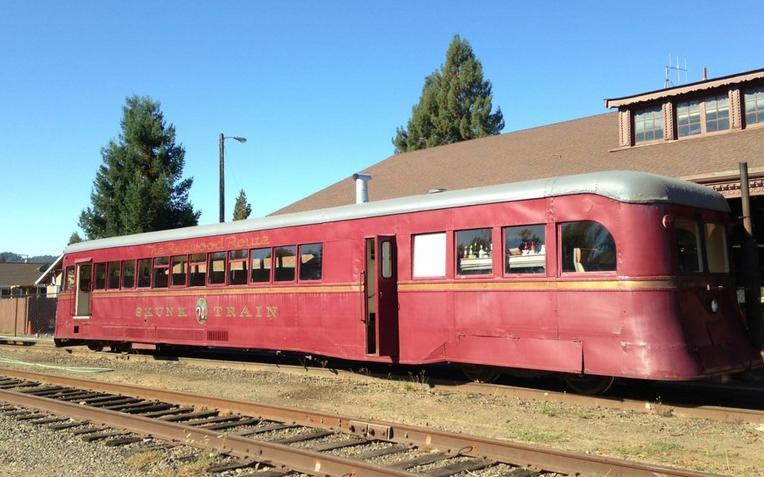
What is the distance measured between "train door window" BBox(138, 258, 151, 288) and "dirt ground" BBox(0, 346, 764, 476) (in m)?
2.95

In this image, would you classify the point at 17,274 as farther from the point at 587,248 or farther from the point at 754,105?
the point at 587,248

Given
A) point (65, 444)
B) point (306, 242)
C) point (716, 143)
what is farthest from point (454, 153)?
point (65, 444)

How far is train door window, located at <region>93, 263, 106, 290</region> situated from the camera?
16.3 m

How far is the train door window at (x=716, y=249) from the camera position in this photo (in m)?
8.42

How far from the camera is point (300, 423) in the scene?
7.38 meters

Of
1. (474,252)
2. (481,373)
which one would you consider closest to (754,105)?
(474,252)

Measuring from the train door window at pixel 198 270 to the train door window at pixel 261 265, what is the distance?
5.29 ft

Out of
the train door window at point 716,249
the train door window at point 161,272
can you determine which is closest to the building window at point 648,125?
the train door window at point 716,249

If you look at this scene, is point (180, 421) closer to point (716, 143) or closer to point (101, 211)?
point (716, 143)

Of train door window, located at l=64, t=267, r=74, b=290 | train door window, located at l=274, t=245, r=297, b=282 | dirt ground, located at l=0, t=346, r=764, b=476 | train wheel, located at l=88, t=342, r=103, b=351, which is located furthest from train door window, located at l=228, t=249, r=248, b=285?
train door window, located at l=64, t=267, r=74, b=290

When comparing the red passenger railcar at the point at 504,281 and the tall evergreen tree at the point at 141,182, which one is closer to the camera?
the red passenger railcar at the point at 504,281

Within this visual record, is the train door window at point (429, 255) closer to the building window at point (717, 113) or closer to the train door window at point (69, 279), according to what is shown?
the building window at point (717, 113)

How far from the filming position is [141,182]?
30062mm

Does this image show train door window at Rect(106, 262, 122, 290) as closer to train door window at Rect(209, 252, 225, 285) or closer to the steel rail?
train door window at Rect(209, 252, 225, 285)
